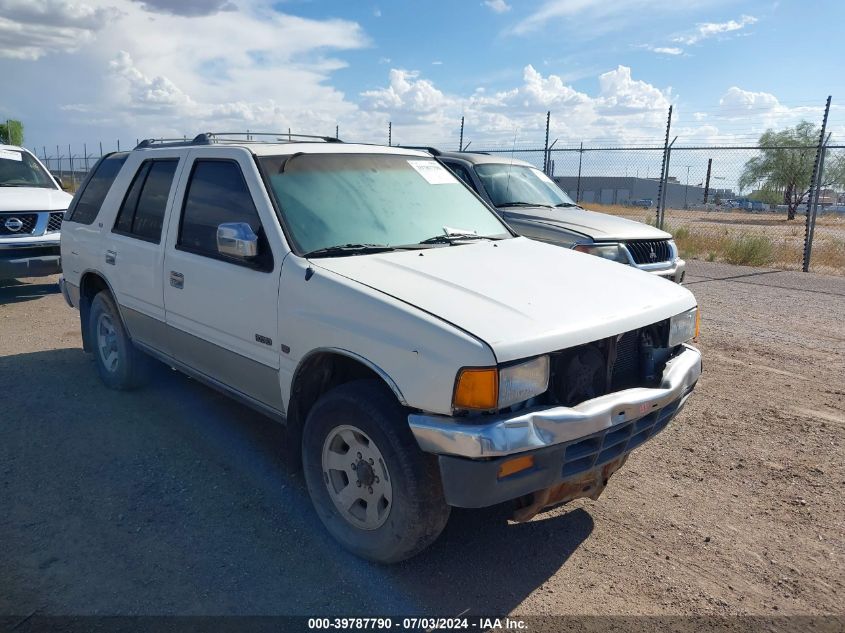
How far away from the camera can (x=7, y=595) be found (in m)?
2.92

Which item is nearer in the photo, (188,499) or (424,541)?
(424,541)

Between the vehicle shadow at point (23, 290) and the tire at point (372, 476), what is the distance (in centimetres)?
755

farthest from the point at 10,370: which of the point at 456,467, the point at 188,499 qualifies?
the point at 456,467

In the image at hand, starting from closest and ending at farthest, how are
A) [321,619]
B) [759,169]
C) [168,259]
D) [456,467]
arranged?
[456,467]
[321,619]
[168,259]
[759,169]

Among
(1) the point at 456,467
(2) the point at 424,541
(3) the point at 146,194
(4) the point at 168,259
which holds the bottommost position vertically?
(2) the point at 424,541

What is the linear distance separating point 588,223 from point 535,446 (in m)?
5.37

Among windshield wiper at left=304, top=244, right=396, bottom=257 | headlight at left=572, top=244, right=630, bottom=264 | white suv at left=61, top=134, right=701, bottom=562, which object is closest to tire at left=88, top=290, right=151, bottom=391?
white suv at left=61, top=134, right=701, bottom=562

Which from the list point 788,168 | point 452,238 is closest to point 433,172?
point 452,238

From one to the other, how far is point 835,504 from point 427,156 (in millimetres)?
3298

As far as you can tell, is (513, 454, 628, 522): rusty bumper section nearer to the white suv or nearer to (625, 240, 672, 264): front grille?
the white suv

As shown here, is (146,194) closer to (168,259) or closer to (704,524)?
(168,259)

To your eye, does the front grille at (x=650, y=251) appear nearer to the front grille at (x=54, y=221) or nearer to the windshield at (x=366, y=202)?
the windshield at (x=366, y=202)

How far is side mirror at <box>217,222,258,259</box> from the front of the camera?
3.45 meters

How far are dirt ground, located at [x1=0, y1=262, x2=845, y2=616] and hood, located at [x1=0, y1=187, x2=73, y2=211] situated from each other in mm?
4165
